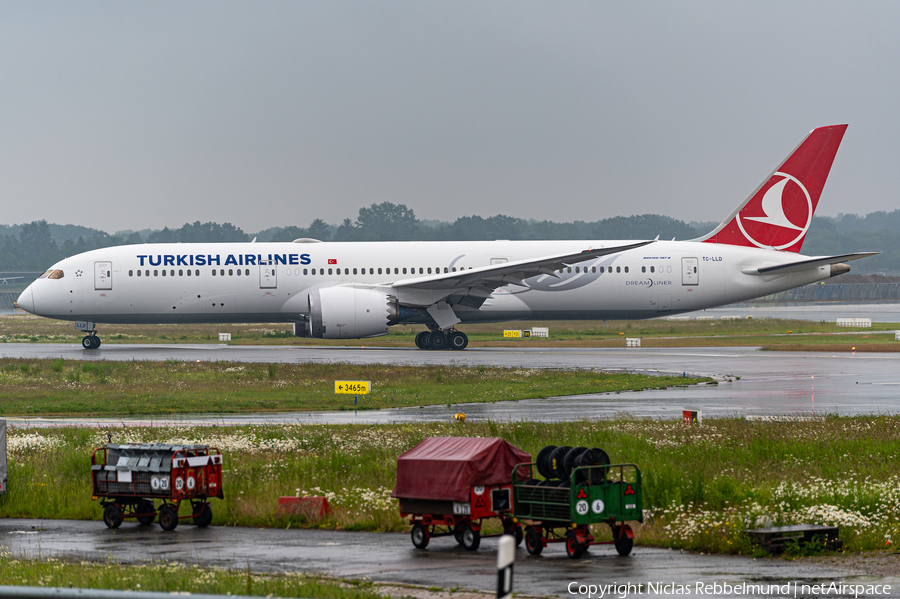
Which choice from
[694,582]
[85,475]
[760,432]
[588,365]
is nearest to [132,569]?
[694,582]

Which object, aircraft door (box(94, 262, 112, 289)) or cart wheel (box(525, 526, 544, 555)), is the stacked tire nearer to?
cart wheel (box(525, 526, 544, 555))

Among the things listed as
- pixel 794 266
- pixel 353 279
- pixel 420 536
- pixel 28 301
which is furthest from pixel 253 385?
pixel 794 266

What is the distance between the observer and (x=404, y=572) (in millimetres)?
9508

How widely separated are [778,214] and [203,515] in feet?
118

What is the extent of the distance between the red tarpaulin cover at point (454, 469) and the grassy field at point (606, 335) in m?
32.8

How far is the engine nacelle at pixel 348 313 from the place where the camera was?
3725 cm

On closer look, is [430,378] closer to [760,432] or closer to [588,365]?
[588,365]

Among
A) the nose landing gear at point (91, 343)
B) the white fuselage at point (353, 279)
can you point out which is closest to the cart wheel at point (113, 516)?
the white fuselage at point (353, 279)

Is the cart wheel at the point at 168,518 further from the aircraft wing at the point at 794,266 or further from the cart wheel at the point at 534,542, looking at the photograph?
the aircraft wing at the point at 794,266

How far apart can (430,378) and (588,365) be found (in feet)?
22.3

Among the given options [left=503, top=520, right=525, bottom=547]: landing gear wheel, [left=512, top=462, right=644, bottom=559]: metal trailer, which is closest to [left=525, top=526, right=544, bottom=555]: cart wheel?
[left=512, top=462, right=644, bottom=559]: metal trailer

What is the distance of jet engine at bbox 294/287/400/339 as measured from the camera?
3725 cm

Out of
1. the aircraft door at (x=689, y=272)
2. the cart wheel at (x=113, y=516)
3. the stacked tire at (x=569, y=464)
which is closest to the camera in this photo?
the stacked tire at (x=569, y=464)

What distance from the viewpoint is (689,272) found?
41.7 m
